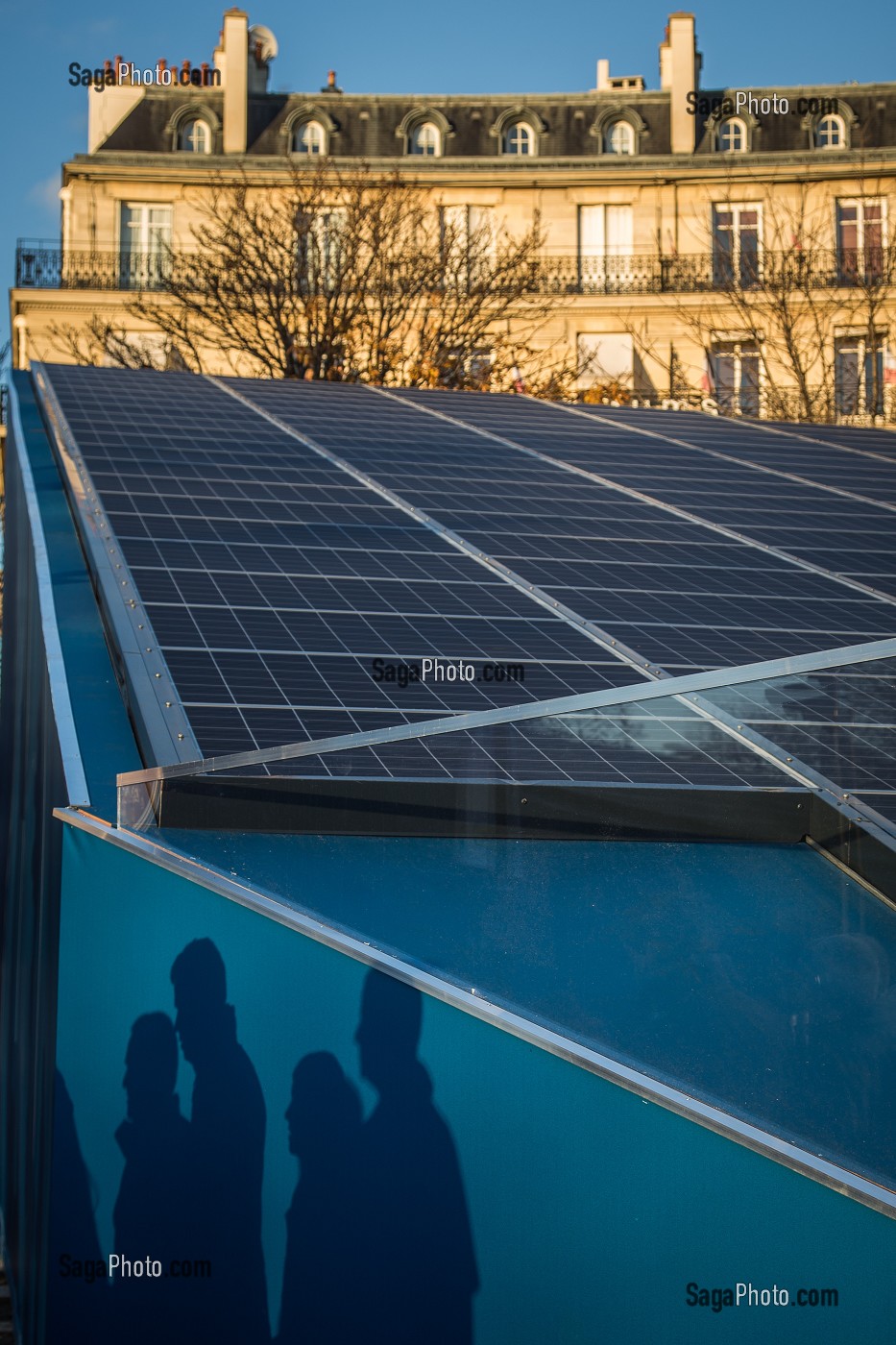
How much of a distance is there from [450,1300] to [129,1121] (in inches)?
57.4

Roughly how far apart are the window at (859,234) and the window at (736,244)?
254 centimetres

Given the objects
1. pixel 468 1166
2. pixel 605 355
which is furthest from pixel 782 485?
pixel 605 355

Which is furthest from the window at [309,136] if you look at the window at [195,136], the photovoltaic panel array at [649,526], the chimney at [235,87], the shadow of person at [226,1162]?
the shadow of person at [226,1162]

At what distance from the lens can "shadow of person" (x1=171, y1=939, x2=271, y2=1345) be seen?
6441 millimetres

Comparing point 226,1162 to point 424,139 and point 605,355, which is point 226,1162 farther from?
point 424,139

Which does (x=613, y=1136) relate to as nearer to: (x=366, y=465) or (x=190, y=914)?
(x=190, y=914)

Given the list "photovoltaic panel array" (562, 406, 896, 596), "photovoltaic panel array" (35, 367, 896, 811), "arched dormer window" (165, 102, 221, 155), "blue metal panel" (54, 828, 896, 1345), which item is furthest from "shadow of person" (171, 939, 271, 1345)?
"arched dormer window" (165, 102, 221, 155)

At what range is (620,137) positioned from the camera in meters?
53.6

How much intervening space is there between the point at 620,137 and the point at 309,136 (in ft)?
33.8

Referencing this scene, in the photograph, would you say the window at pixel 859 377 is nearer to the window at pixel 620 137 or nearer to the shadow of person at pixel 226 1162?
the window at pixel 620 137

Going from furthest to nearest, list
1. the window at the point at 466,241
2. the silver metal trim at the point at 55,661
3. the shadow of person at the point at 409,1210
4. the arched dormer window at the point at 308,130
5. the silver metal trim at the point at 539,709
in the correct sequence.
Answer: the arched dormer window at the point at 308,130 < the window at the point at 466,241 < the silver metal trim at the point at 55,661 < the silver metal trim at the point at 539,709 < the shadow of person at the point at 409,1210

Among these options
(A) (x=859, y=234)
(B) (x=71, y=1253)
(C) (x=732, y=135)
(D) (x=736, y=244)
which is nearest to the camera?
(B) (x=71, y=1253)

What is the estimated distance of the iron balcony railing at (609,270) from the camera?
4881 cm

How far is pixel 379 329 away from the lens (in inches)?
1585
